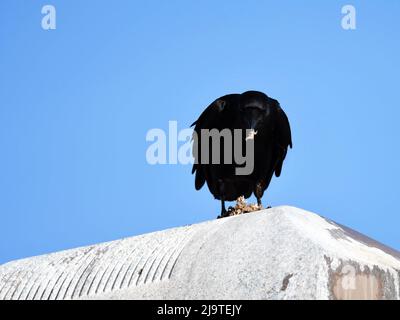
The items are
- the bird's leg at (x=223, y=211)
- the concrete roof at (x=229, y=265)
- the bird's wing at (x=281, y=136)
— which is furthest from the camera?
the bird's wing at (x=281, y=136)

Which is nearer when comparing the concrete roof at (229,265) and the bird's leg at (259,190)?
the concrete roof at (229,265)

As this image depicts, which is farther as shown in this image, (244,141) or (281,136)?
(281,136)

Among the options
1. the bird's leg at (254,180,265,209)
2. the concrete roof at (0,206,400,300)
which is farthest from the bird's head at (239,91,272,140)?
the concrete roof at (0,206,400,300)

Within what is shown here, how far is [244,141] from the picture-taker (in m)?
11.0

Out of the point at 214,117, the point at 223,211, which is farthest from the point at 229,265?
the point at 214,117

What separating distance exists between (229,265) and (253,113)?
3.15m

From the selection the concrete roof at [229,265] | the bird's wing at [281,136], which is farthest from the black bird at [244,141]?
the concrete roof at [229,265]

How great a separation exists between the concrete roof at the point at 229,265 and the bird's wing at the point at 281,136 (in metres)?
2.12

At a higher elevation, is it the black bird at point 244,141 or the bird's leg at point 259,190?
the black bird at point 244,141

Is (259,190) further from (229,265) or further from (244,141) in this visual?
(229,265)

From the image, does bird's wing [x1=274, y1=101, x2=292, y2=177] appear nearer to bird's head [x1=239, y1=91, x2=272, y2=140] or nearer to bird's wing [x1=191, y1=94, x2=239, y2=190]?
bird's head [x1=239, y1=91, x2=272, y2=140]

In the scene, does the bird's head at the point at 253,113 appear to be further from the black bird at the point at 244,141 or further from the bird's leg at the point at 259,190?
the bird's leg at the point at 259,190

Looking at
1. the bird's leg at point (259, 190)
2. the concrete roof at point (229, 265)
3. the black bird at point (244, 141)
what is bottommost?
the concrete roof at point (229, 265)

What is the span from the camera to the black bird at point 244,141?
10969 mm
